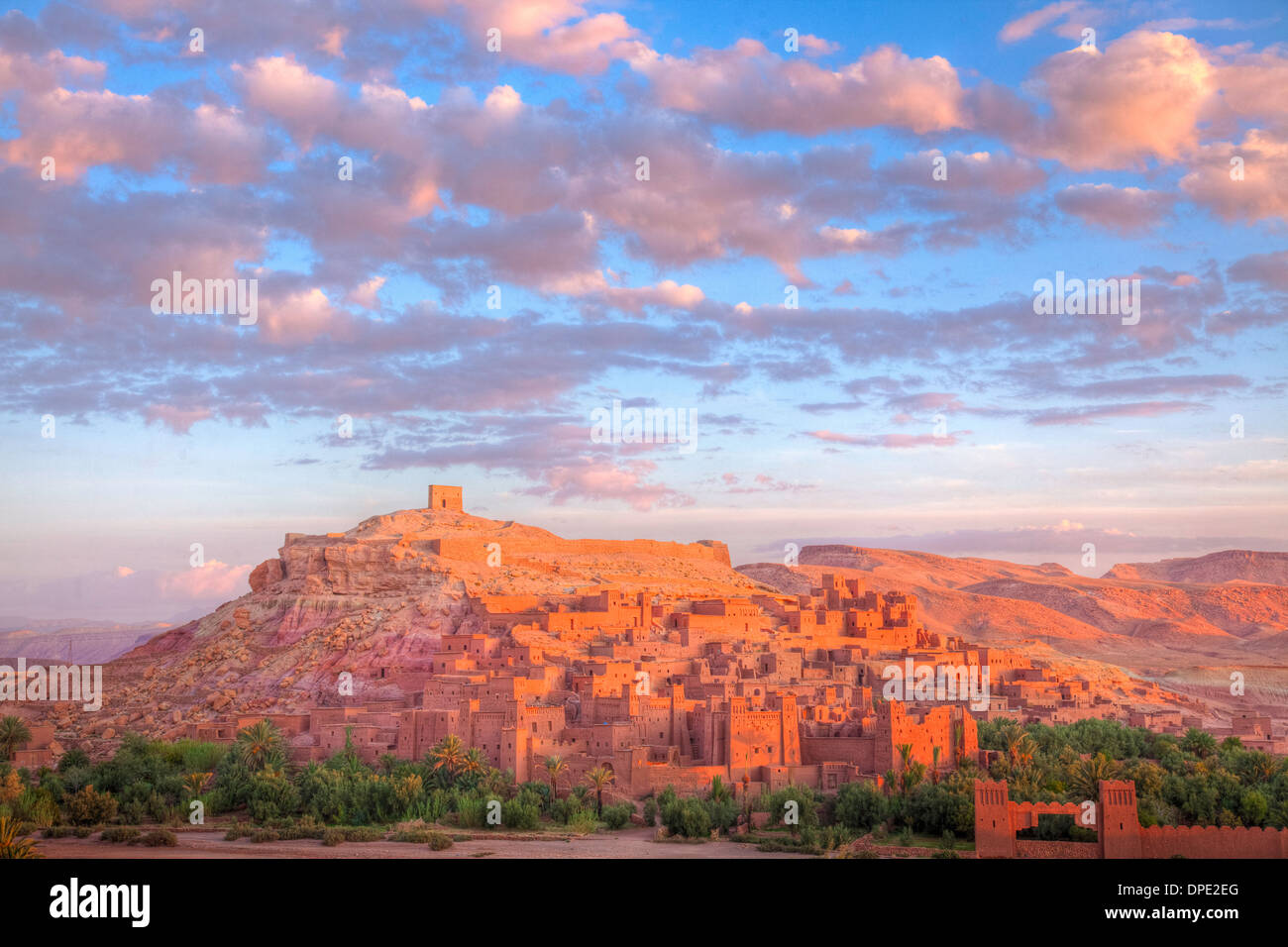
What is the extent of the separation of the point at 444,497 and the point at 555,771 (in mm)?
32515

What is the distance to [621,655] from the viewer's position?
46.8 meters

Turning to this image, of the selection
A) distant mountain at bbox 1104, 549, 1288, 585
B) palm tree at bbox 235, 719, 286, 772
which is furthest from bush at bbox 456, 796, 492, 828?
distant mountain at bbox 1104, 549, 1288, 585

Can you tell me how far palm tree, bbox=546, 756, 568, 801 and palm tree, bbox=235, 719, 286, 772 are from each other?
905 centimetres

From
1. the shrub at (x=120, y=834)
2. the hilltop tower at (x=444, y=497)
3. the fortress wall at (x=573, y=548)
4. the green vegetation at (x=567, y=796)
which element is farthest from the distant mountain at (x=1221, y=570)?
the shrub at (x=120, y=834)

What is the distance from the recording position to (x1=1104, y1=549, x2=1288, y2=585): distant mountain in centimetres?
17500

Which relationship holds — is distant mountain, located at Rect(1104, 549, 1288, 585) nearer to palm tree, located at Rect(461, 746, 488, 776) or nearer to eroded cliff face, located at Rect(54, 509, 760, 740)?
eroded cliff face, located at Rect(54, 509, 760, 740)

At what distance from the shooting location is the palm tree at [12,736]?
4622cm

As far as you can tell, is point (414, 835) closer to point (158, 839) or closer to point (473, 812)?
point (473, 812)

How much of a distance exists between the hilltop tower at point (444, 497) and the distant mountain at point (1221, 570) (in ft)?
405

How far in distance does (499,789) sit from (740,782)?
23.3ft

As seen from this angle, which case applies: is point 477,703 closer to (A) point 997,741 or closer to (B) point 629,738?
(B) point 629,738

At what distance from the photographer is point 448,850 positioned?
34062 millimetres

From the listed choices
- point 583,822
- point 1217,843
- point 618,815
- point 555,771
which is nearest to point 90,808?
point 555,771
